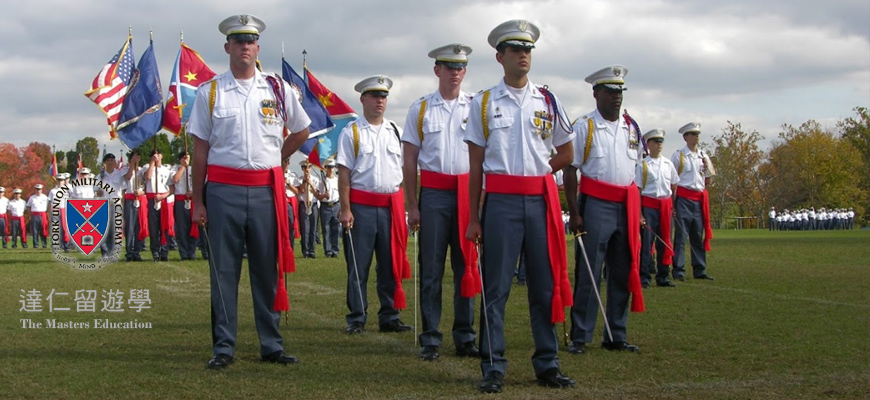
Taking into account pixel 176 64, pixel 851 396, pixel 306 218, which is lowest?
pixel 851 396

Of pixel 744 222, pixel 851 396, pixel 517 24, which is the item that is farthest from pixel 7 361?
pixel 744 222

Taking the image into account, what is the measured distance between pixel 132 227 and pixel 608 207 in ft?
44.1

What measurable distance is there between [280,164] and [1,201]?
1238 inches

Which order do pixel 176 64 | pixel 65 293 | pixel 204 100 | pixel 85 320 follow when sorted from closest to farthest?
pixel 204 100 < pixel 85 320 < pixel 65 293 < pixel 176 64

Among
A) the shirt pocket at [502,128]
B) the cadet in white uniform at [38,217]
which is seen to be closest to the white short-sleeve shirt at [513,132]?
the shirt pocket at [502,128]

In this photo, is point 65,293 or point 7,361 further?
point 65,293

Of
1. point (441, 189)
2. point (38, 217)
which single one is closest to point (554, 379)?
point (441, 189)

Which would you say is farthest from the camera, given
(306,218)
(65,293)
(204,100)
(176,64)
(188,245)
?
(306,218)

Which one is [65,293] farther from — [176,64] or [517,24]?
[517,24]

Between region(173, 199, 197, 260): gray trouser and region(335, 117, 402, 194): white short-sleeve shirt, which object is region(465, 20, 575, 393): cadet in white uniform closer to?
region(335, 117, 402, 194): white short-sleeve shirt

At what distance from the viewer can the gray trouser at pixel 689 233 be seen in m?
14.9

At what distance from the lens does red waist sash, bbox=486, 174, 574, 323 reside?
621 centimetres

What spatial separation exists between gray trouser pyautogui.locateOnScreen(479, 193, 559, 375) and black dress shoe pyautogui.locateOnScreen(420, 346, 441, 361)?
3.52 ft

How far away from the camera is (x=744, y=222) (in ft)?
262
